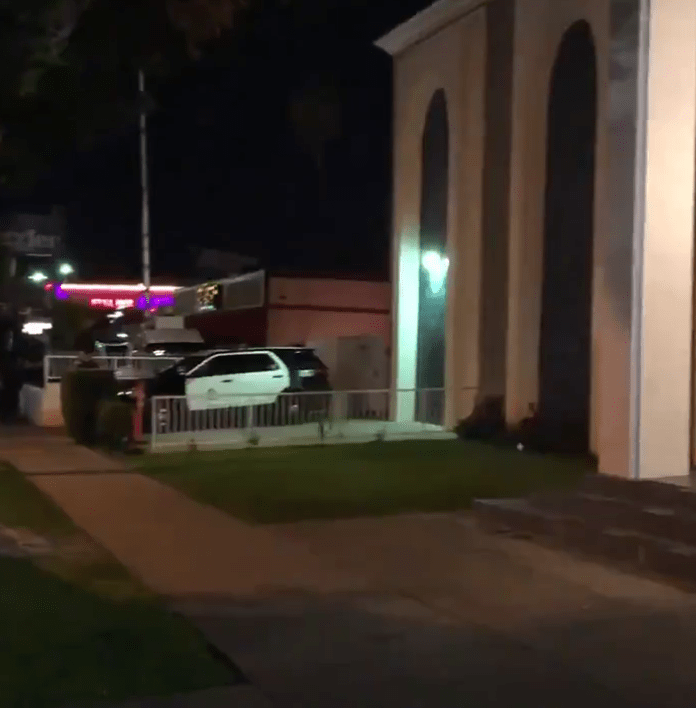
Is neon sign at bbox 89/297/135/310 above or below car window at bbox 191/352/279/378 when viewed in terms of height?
above

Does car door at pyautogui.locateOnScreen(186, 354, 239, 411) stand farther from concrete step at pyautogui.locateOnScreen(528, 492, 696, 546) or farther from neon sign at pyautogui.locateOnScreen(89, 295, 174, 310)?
neon sign at pyautogui.locateOnScreen(89, 295, 174, 310)

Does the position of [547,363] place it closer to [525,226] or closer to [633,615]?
[525,226]

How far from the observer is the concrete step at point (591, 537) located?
975cm

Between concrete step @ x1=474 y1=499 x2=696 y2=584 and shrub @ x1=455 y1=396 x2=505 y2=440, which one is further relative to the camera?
shrub @ x1=455 y1=396 x2=505 y2=440

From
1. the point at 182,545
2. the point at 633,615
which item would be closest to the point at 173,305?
the point at 182,545

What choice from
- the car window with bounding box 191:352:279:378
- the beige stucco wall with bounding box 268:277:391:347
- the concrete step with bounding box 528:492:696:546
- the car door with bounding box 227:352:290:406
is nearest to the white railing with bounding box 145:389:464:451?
the car door with bounding box 227:352:290:406

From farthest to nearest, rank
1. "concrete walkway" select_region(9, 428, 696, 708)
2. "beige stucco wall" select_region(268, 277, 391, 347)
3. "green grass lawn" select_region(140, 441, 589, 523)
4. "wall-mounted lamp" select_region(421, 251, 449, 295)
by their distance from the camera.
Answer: "beige stucco wall" select_region(268, 277, 391, 347) → "wall-mounted lamp" select_region(421, 251, 449, 295) → "green grass lawn" select_region(140, 441, 589, 523) → "concrete walkway" select_region(9, 428, 696, 708)

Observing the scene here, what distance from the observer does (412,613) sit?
8703 millimetres

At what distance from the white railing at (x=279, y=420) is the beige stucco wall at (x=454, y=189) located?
Answer: 0.55m

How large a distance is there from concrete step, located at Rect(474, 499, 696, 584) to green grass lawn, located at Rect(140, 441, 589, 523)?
1.39 metres

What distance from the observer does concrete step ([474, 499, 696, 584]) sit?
32.0 feet

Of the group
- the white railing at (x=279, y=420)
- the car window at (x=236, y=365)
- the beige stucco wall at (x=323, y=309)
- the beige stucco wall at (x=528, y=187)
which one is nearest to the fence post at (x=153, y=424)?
the white railing at (x=279, y=420)

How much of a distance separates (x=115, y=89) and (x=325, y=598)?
31.3 ft

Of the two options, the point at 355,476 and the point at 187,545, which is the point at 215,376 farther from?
the point at 187,545
